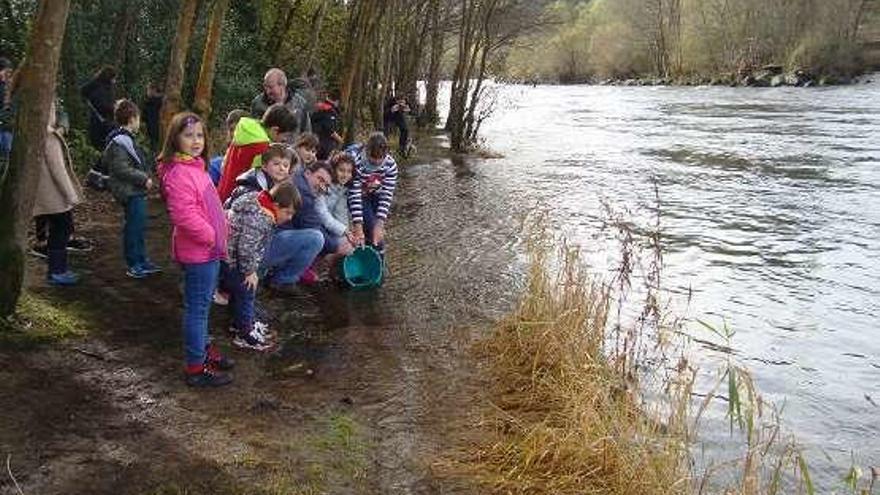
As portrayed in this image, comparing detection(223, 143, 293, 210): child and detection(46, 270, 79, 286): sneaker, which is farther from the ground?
detection(223, 143, 293, 210): child

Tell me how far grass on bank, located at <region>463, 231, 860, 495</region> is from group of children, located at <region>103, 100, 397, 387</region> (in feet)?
5.99

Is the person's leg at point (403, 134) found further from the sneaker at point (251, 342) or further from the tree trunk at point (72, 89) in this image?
the sneaker at point (251, 342)

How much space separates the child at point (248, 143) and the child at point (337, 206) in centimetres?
77

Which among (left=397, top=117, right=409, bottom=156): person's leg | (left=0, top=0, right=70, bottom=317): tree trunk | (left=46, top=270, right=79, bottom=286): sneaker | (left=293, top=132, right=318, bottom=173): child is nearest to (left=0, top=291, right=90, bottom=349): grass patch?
(left=0, top=0, right=70, bottom=317): tree trunk

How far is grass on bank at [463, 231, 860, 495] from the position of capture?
172 inches

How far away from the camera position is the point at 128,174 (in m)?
7.36

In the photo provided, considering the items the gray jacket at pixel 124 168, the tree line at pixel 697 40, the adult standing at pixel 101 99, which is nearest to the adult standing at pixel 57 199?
the gray jacket at pixel 124 168

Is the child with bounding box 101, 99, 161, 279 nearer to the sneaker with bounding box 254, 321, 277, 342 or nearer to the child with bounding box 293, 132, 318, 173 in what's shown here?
the child with bounding box 293, 132, 318, 173

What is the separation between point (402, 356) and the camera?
6332 mm

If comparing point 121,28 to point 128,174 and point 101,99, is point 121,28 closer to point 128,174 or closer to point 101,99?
point 101,99

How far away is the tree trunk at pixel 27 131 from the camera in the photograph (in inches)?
205

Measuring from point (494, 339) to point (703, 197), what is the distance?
10.8 metres

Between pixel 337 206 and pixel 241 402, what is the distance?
10.1ft

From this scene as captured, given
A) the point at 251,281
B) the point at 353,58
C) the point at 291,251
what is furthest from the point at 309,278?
the point at 353,58
